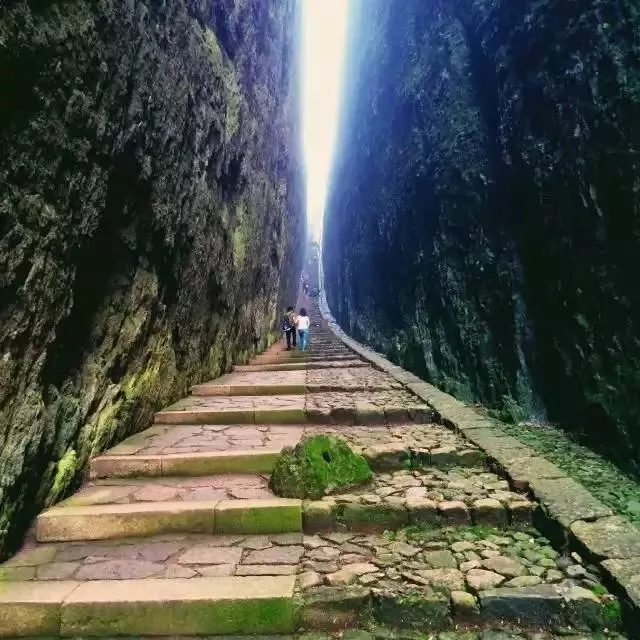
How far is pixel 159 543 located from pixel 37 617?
2.63 feet

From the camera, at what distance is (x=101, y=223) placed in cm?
416

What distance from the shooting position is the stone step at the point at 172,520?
131 inches

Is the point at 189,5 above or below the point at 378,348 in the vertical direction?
above

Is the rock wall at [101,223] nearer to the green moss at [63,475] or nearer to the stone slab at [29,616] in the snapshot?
the green moss at [63,475]

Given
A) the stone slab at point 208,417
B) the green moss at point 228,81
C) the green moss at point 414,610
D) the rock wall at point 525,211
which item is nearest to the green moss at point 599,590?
the green moss at point 414,610

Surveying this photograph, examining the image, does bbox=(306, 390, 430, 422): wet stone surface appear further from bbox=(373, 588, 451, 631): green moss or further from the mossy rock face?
bbox=(373, 588, 451, 631): green moss

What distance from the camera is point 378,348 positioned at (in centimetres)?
1488

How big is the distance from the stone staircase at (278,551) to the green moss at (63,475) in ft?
0.35

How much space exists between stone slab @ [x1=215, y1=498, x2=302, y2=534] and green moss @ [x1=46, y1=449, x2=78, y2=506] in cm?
130

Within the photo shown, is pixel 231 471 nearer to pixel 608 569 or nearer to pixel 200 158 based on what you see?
pixel 608 569

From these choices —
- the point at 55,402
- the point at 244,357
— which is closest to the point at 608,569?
the point at 55,402

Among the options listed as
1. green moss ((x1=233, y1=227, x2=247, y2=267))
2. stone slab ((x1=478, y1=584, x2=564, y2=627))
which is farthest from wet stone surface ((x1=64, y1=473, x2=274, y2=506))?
green moss ((x1=233, y1=227, x2=247, y2=267))

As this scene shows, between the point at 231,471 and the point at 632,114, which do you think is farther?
the point at 632,114

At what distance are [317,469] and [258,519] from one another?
1.91 ft
